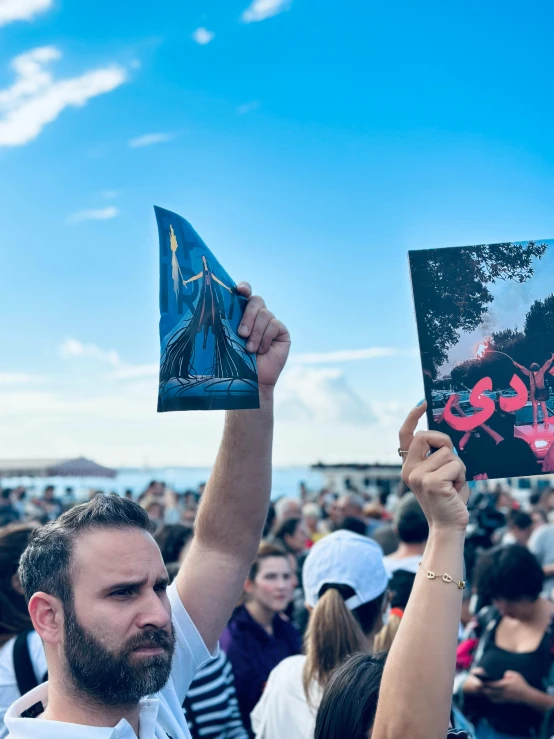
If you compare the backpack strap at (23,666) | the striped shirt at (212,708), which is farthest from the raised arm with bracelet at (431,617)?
the striped shirt at (212,708)

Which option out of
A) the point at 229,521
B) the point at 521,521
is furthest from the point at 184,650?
the point at 521,521

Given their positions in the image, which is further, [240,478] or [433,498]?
[240,478]

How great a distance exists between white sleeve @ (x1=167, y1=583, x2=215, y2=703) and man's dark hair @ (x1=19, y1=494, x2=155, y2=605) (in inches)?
15.9

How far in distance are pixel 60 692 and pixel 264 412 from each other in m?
0.98

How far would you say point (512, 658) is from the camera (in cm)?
366

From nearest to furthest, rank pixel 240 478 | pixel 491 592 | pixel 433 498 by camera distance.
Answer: pixel 433 498
pixel 240 478
pixel 491 592

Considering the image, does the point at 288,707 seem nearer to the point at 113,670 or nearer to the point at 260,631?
the point at 113,670

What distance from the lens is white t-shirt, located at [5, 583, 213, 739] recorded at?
1656 mm

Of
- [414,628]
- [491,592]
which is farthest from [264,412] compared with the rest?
[491,592]

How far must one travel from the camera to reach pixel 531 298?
187 cm

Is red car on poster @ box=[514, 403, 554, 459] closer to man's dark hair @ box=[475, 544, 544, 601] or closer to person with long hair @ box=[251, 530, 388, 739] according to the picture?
person with long hair @ box=[251, 530, 388, 739]

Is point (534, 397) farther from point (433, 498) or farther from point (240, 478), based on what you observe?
point (240, 478)

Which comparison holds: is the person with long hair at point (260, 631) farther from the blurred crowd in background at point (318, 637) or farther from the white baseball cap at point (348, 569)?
the white baseball cap at point (348, 569)

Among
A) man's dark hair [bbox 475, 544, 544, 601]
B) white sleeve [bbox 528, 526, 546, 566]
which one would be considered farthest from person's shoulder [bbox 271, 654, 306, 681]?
white sleeve [bbox 528, 526, 546, 566]
